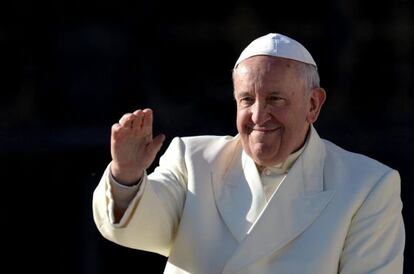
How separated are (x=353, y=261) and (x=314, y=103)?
0.52 meters

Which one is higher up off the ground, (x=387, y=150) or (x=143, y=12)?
(x=143, y=12)

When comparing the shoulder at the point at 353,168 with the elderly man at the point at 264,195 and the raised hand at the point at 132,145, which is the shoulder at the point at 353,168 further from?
the raised hand at the point at 132,145

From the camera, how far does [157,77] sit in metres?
6.94

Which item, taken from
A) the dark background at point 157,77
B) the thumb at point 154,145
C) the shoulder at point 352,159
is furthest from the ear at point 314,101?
the dark background at point 157,77

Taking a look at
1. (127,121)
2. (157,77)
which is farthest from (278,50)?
(157,77)

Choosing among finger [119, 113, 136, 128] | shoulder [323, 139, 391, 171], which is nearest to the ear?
shoulder [323, 139, 391, 171]

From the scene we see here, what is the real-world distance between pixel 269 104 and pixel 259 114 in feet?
0.18

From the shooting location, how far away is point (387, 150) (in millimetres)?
6785

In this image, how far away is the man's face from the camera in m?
4.29

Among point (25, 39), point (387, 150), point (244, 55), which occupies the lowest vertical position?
point (387, 150)

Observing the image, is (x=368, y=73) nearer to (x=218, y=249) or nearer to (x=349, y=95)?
(x=349, y=95)

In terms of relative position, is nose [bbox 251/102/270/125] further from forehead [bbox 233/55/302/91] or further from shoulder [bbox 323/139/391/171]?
shoulder [bbox 323/139/391/171]

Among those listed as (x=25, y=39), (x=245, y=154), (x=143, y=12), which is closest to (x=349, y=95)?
(x=143, y=12)

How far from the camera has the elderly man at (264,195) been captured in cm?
429
